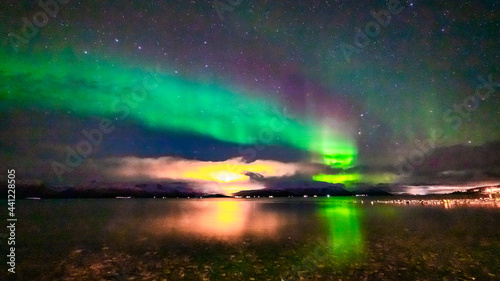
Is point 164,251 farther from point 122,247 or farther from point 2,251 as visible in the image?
point 2,251

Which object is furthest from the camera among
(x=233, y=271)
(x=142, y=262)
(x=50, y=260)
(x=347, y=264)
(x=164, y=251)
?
(x=164, y=251)

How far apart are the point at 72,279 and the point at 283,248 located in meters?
17.8

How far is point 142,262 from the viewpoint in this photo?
72.9 feet

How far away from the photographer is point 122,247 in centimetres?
→ 2992

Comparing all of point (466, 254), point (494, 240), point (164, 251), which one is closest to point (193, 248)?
point (164, 251)

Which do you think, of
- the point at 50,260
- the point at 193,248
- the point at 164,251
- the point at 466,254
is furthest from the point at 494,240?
the point at 50,260

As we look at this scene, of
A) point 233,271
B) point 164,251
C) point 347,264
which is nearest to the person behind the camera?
point 233,271

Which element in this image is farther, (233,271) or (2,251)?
(2,251)

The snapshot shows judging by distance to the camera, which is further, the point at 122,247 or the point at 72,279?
the point at 122,247

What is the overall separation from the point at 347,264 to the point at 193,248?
15.8 metres

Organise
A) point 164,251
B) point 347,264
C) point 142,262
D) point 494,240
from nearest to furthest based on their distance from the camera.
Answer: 1. point 347,264
2. point 142,262
3. point 164,251
4. point 494,240

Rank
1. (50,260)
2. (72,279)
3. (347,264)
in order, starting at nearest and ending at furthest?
(72,279) < (347,264) < (50,260)

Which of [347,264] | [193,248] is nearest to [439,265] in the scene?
[347,264]

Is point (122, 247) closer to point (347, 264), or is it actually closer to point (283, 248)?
point (283, 248)
